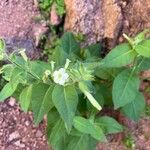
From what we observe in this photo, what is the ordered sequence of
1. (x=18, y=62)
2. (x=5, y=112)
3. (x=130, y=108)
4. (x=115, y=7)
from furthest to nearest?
(x=5, y=112), (x=115, y=7), (x=130, y=108), (x=18, y=62)

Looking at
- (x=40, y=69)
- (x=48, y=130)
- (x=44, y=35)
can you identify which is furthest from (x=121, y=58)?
(x=44, y=35)

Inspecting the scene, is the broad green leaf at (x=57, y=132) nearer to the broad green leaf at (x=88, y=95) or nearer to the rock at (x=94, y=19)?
the broad green leaf at (x=88, y=95)

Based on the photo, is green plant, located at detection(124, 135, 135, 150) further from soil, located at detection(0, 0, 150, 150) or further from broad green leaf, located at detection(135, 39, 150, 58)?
broad green leaf, located at detection(135, 39, 150, 58)

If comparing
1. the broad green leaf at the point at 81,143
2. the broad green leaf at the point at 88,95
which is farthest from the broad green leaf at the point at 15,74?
the broad green leaf at the point at 81,143

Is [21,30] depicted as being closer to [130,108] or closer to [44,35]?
[44,35]

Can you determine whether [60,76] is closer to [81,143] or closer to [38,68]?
[38,68]
